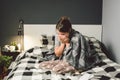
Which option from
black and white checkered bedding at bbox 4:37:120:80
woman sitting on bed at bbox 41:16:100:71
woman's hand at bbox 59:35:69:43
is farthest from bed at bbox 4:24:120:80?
woman's hand at bbox 59:35:69:43

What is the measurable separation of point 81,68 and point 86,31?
4.42 ft

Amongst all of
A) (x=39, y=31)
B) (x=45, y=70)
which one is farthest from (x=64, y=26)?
(x=39, y=31)

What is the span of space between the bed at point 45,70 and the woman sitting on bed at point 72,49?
0.11 m

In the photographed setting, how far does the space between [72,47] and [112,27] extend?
901 mm

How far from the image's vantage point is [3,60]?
125 inches

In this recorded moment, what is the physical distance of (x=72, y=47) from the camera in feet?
8.71

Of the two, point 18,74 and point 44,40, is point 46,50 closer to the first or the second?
point 44,40

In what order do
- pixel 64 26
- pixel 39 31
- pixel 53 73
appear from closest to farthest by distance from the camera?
pixel 53 73, pixel 64 26, pixel 39 31

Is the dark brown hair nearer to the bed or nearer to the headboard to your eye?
the bed

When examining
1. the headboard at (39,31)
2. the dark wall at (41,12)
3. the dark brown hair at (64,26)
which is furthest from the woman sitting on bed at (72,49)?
the dark wall at (41,12)

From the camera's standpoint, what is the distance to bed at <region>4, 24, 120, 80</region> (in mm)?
2201

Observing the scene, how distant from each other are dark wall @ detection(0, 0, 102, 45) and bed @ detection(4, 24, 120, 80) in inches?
5.4

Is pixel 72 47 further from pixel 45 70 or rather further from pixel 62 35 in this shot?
pixel 45 70

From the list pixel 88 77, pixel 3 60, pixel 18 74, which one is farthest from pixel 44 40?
pixel 88 77
